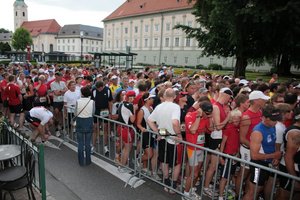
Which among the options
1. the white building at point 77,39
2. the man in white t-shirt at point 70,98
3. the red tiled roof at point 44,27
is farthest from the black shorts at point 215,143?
the red tiled roof at point 44,27

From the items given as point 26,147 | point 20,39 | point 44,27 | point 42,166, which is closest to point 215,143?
point 42,166

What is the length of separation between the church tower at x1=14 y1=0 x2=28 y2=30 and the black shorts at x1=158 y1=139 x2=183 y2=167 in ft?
450

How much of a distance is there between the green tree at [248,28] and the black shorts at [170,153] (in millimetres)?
12649

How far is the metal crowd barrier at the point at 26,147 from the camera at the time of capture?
3.85 m

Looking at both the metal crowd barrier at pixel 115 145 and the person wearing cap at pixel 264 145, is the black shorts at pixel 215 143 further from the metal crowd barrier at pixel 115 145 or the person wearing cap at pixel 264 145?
the metal crowd barrier at pixel 115 145

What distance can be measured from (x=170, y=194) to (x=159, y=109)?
1.61 metres

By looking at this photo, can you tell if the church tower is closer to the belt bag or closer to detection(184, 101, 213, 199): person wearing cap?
detection(184, 101, 213, 199): person wearing cap

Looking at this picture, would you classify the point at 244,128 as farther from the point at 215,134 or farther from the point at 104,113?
the point at 104,113

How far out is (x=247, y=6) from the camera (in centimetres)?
1594

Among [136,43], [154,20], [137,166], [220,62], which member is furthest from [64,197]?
[136,43]

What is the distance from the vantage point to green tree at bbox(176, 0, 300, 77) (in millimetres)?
14961

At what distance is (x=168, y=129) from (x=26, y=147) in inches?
94.0

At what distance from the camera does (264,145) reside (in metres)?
3.84

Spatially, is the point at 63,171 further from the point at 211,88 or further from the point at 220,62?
the point at 220,62
